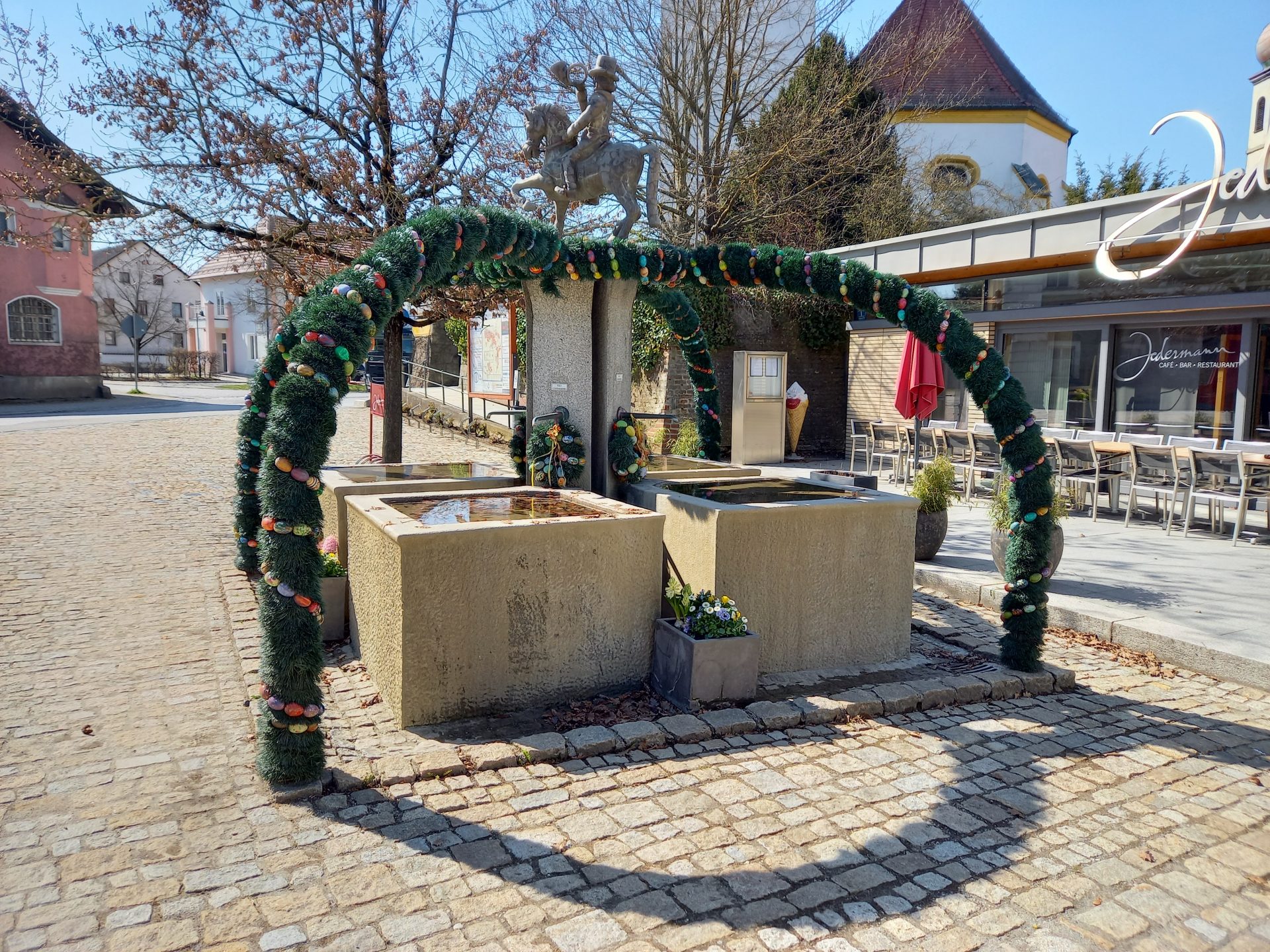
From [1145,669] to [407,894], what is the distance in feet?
17.1

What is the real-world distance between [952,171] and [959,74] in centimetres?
438

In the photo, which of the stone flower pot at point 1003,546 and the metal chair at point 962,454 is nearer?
the stone flower pot at point 1003,546

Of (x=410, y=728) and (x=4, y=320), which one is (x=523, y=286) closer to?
(x=410, y=728)

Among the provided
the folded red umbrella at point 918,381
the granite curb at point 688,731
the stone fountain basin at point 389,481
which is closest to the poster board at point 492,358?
the folded red umbrella at point 918,381

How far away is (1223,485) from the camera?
976cm

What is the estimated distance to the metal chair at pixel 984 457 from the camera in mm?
12047

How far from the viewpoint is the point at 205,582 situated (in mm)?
7590

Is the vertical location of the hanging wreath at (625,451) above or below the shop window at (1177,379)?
below

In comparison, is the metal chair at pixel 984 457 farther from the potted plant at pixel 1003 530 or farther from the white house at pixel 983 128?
the white house at pixel 983 128

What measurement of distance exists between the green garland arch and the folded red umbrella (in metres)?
3.84

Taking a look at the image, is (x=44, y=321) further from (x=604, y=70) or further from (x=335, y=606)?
(x=604, y=70)

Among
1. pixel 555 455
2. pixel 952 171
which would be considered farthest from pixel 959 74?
pixel 555 455

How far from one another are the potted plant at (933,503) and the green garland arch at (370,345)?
2.44m

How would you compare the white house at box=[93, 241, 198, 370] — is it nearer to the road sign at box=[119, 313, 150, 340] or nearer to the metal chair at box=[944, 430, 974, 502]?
the road sign at box=[119, 313, 150, 340]
